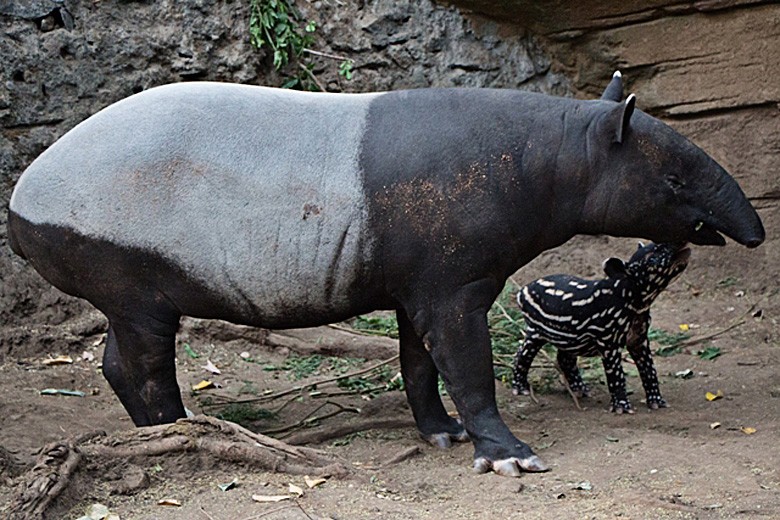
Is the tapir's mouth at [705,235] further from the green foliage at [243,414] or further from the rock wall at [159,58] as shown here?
the rock wall at [159,58]

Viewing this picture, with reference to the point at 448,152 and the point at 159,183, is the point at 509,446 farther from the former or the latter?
the point at 159,183

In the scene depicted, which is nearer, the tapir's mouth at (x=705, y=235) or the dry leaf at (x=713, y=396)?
the tapir's mouth at (x=705, y=235)

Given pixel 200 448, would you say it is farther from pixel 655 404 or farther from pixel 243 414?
pixel 655 404

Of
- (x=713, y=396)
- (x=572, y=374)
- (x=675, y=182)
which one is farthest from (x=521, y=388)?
(x=675, y=182)

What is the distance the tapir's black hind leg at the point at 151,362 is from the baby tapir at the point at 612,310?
→ 6.87 feet

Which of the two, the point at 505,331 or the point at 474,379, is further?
the point at 505,331

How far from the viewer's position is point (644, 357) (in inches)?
238

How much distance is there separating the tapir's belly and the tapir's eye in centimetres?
149

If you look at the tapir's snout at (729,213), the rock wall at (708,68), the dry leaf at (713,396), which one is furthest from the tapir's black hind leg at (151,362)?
the rock wall at (708,68)

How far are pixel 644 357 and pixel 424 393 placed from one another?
4.30ft

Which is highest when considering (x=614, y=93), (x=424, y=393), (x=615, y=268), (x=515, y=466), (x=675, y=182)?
(x=614, y=93)

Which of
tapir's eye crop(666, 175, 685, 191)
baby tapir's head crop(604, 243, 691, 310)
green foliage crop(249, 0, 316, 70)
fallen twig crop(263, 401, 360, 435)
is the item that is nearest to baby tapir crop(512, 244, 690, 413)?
baby tapir's head crop(604, 243, 691, 310)

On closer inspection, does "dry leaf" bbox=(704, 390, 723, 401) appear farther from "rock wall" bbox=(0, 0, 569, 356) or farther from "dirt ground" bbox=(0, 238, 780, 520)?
"rock wall" bbox=(0, 0, 569, 356)

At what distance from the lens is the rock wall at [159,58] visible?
764cm
